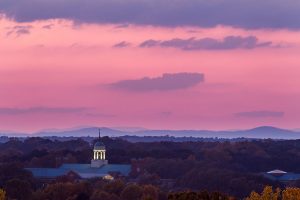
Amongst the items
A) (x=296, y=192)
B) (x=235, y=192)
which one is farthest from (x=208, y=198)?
(x=235, y=192)

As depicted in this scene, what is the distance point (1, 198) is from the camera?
313 ft

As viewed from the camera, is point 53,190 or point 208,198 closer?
point 208,198

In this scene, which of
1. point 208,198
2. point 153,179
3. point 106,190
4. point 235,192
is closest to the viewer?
point 208,198

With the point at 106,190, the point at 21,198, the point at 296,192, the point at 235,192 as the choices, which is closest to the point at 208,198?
the point at 296,192

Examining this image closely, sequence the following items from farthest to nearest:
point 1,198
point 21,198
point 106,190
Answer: point 106,190 → point 21,198 → point 1,198

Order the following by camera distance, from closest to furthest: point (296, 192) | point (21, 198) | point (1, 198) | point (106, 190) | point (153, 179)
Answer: point (296, 192), point (1, 198), point (21, 198), point (106, 190), point (153, 179)

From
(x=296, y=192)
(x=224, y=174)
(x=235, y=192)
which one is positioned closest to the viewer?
(x=296, y=192)

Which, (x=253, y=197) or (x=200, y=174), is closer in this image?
(x=253, y=197)

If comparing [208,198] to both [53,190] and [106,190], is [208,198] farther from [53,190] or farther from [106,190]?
[106,190]

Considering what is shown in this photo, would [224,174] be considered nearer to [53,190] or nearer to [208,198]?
[53,190]

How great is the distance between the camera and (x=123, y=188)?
5925 inches

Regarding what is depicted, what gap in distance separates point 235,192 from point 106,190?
2617 cm

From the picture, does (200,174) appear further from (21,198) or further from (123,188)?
(21,198)

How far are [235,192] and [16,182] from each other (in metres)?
38.3
